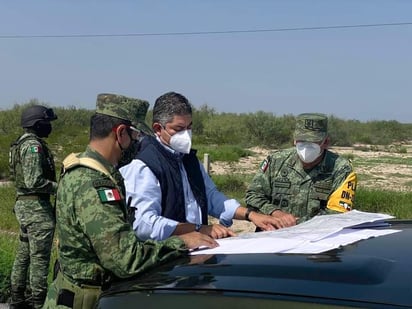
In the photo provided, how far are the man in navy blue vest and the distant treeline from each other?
2975 cm

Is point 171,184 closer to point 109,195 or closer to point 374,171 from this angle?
point 109,195

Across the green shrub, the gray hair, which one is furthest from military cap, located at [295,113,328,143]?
the green shrub

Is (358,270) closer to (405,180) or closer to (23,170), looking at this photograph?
(23,170)

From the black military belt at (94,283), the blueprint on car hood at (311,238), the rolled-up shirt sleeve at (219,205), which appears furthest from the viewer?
the rolled-up shirt sleeve at (219,205)

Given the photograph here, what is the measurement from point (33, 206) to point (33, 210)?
38 mm

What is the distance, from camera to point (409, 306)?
1.49 m

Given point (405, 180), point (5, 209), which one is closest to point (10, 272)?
point (5, 209)

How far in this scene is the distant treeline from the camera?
→ 39.6 m

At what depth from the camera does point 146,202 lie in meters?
2.92

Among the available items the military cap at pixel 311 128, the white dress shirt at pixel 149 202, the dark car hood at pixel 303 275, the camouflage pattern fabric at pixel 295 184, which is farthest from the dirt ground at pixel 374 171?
the dark car hood at pixel 303 275

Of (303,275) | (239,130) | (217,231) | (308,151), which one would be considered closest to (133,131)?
(217,231)

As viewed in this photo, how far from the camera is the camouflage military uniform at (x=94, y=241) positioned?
7.32ft

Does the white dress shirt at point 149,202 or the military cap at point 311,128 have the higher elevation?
the military cap at point 311,128

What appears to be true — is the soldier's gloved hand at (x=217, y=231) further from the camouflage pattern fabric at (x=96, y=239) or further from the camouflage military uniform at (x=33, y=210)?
the camouflage military uniform at (x=33, y=210)
